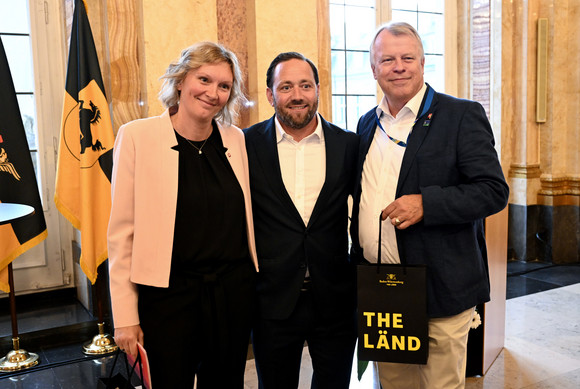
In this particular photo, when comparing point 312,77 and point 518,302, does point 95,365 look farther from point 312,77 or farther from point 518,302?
point 518,302

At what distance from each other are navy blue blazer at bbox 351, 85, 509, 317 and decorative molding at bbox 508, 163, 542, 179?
434 centimetres

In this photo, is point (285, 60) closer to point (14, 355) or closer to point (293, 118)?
point (293, 118)

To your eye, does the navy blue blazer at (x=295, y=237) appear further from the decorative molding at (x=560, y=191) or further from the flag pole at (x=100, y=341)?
the decorative molding at (x=560, y=191)

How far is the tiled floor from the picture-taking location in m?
3.29

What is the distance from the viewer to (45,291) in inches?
179

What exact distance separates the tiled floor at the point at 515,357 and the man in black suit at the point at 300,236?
3.71 feet

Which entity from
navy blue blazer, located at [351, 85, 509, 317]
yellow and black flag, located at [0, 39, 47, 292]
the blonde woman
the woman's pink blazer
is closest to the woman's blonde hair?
the blonde woman

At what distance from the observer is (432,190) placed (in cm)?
196

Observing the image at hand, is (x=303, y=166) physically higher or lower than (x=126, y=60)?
lower

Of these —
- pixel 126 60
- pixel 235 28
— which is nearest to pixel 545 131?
pixel 235 28

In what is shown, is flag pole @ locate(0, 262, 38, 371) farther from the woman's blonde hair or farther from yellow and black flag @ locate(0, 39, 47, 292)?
the woman's blonde hair

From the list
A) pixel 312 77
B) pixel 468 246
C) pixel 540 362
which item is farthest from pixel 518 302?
pixel 312 77

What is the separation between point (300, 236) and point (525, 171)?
4609mm

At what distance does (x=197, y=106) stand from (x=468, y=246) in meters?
1.07
